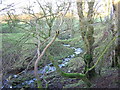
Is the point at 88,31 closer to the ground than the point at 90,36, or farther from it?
farther from it

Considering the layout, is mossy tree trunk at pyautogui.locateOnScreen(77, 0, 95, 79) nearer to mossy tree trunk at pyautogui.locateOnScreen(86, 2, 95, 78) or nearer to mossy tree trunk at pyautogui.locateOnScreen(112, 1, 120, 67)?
mossy tree trunk at pyautogui.locateOnScreen(86, 2, 95, 78)

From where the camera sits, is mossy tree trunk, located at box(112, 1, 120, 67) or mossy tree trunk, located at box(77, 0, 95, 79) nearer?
mossy tree trunk, located at box(112, 1, 120, 67)

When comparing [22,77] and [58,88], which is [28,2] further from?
[22,77]

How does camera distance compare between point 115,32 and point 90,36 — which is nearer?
point 115,32

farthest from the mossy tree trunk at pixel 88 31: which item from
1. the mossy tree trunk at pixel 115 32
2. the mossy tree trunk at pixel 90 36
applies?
the mossy tree trunk at pixel 115 32

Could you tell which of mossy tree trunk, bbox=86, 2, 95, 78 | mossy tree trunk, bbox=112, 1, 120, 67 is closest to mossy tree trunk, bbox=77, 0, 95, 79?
mossy tree trunk, bbox=86, 2, 95, 78

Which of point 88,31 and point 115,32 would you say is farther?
point 88,31

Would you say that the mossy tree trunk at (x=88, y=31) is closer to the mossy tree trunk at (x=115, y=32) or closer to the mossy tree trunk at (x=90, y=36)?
the mossy tree trunk at (x=90, y=36)

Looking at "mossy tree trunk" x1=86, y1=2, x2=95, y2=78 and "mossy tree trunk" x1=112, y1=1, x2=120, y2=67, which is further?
"mossy tree trunk" x1=86, y1=2, x2=95, y2=78

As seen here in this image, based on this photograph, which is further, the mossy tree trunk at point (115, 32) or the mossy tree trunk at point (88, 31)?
the mossy tree trunk at point (88, 31)

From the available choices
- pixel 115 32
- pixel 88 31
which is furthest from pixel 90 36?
pixel 115 32

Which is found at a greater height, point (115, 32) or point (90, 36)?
point (115, 32)

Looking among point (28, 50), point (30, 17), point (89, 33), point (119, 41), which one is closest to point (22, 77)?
point (28, 50)

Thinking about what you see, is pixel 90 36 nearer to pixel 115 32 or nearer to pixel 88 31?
pixel 88 31
